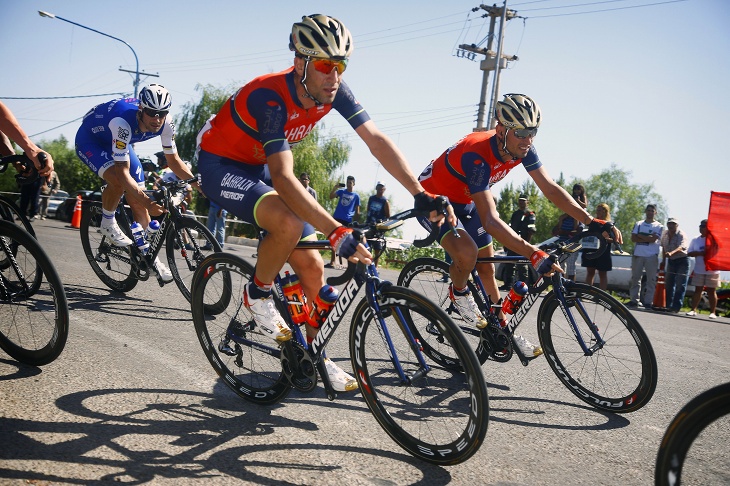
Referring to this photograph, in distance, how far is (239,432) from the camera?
3303 mm

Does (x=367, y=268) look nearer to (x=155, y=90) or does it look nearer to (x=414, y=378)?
(x=414, y=378)

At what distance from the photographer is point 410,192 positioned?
11.8 ft

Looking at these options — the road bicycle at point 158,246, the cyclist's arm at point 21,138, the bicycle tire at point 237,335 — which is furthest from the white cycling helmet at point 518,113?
the cyclist's arm at point 21,138

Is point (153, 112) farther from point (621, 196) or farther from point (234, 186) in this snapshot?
point (621, 196)

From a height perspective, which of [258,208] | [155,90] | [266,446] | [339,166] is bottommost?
[266,446]

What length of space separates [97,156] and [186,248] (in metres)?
1.59

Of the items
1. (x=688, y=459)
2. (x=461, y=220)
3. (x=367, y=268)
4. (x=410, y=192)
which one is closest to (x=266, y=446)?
(x=367, y=268)

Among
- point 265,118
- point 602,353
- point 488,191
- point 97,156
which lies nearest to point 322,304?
point 265,118

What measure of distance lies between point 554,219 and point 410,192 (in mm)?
101259

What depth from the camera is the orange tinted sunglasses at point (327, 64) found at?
358cm

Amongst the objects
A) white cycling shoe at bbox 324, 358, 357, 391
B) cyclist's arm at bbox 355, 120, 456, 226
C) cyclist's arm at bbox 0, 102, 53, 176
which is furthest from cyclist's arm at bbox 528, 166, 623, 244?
cyclist's arm at bbox 0, 102, 53, 176

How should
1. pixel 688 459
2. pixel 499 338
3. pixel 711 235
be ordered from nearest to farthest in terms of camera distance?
1. pixel 688 459
2. pixel 499 338
3. pixel 711 235

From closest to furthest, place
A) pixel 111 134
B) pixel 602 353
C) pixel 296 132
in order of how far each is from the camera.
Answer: pixel 296 132 < pixel 602 353 < pixel 111 134

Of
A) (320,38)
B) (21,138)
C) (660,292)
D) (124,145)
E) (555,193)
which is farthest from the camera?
(660,292)
